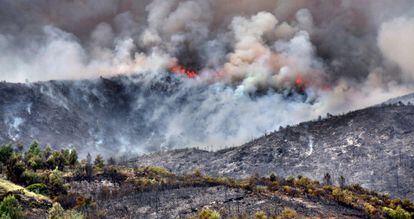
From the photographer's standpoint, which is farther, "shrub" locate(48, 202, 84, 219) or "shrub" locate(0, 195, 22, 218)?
"shrub" locate(0, 195, 22, 218)

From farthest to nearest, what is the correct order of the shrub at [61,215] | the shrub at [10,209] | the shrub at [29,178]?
the shrub at [29,178], the shrub at [10,209], the shrub at [61,215]

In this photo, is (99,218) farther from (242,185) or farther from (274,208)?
(242,185)

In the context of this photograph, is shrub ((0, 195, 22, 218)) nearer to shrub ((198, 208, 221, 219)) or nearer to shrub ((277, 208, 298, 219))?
shrub ((198, 208, 221, 219))

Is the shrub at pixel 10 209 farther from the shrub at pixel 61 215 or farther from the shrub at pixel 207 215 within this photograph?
the shrub at pixel 207 215

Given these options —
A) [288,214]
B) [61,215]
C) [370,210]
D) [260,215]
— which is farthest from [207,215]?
[370,210]

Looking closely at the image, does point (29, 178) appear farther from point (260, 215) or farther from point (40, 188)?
point (260, 215)

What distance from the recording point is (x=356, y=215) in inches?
7042

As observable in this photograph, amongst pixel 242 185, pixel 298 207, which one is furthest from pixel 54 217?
pixel 242 185

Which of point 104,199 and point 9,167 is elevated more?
point 9,167

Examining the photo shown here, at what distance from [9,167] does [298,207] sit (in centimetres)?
9839

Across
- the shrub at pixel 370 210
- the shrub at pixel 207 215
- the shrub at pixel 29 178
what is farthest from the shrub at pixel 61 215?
the shrub at pixel 370 210

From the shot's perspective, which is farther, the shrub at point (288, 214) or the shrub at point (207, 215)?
the shrub at point (288, 214)

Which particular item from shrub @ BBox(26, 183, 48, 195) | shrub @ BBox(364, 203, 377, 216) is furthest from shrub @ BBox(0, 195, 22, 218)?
shrub @ BBox(364, 203, 377, 216)

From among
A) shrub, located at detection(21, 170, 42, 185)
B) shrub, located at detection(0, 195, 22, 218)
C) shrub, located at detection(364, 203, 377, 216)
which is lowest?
shrub, located at detection(364, 203, 377, 216)
